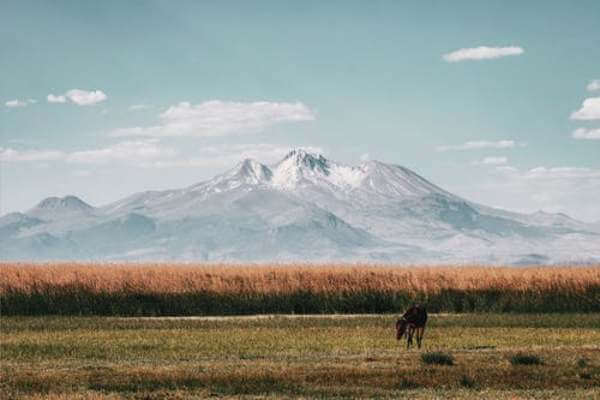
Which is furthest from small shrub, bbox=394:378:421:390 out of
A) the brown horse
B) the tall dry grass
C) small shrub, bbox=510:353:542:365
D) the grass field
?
the tall dry grass

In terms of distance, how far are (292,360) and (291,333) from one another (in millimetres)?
9737

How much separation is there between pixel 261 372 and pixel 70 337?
1359cm

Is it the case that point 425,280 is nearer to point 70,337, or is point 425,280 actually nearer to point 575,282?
point 575,282

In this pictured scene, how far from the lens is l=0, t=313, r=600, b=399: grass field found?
2069 cm

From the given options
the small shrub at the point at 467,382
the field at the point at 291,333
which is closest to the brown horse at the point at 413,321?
the field at the point at 291,333

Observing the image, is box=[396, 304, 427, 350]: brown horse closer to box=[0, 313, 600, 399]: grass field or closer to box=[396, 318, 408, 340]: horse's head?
box=[396, 318, 408, 340]: horse's head

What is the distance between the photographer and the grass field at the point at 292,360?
20688 mm

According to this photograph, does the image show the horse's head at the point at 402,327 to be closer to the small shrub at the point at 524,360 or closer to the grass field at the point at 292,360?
the grass field at the point at 292,360

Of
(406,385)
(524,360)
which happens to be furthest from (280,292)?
(406,385)

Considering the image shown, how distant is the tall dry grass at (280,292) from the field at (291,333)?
78mm

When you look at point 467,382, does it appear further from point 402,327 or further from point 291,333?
point 291,333

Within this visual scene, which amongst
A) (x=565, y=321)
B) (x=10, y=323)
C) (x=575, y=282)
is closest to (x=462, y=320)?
(x=565, y=321)

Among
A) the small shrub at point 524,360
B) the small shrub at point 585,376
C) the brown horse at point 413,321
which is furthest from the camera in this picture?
Result: the brown horse at point 413,321

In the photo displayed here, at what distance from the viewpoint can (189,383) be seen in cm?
2156
